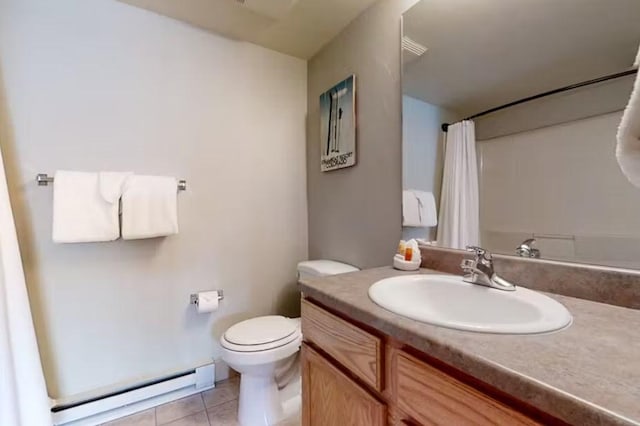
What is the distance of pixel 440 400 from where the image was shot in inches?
22.4

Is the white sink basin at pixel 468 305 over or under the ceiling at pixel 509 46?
under

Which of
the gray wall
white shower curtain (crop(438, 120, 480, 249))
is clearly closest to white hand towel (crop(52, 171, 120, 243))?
the gray wall

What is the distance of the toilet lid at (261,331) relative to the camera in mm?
1363

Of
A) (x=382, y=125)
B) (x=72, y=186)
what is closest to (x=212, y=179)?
(x=72, y=186)

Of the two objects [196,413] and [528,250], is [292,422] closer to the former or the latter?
[196,413]

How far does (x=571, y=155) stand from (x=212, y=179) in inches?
64.8

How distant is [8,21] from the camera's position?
1.30m

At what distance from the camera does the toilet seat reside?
1336 millimetres

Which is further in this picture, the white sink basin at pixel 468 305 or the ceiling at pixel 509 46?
the ceiling at pixel 509 46

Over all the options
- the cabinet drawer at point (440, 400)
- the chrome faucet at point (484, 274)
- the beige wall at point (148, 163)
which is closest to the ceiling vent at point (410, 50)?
the beige wall at point (148, 163)

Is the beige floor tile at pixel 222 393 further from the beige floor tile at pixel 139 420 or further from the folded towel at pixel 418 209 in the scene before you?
the folded towel at pixel 418 209

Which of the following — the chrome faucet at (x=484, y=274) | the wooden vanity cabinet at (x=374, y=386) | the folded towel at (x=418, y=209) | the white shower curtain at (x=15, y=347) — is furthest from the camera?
the folded towel at (x=418, y=209)

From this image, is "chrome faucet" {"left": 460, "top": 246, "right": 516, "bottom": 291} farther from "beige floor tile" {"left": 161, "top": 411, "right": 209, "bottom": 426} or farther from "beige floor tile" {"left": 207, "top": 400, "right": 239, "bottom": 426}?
"beige floor tile" {"left": 161, "top": 411, "right": 209, "bottom": 426}

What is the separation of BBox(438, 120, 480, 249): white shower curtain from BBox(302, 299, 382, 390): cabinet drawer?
1.96 feet
